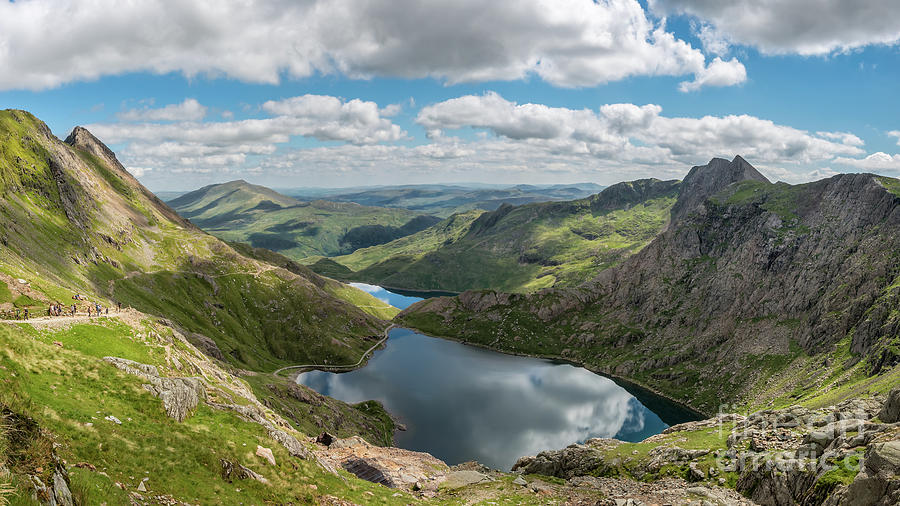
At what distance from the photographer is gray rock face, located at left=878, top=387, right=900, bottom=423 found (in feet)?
143

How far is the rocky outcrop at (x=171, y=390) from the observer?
115ft

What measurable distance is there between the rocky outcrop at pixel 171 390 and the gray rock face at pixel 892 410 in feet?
225

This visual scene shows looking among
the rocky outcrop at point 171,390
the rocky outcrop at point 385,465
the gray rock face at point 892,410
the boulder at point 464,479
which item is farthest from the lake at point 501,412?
the rocky outcrop at point 171,390

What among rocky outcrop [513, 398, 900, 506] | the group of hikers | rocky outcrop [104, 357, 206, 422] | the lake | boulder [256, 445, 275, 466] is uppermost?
the group of hikers

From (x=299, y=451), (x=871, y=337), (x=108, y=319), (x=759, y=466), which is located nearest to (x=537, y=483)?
(x=759, y=466)

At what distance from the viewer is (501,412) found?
158375 mm

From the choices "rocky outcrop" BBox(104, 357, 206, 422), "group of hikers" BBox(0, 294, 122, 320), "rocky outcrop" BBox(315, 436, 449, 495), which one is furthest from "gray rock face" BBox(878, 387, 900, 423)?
"group of hikers" BBox(0, 294, 122, 320)

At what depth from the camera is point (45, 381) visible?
97.3 feet

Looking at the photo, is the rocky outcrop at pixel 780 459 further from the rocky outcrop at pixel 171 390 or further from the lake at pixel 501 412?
the lake at pixel 501 412

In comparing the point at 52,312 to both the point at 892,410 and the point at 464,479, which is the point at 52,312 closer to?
the point at 464,479

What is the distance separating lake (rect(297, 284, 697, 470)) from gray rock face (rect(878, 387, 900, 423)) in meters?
90.9

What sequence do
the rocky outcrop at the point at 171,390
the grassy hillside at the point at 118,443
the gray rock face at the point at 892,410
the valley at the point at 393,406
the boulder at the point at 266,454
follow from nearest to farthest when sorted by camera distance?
the grassy hillside at the point at 118,443 → the valley at the point at 393,406 → the boulder at the point at 266,454 → the rocky outcrop at the point at 171,390 → the gray rock face at the point at 892,410

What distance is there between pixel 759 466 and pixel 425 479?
4023 centimetres

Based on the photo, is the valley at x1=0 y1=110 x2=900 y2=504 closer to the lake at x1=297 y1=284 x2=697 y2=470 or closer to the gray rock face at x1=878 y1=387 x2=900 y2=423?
the gray rock face at x1=878 y1=387 x2=900 y2=423
